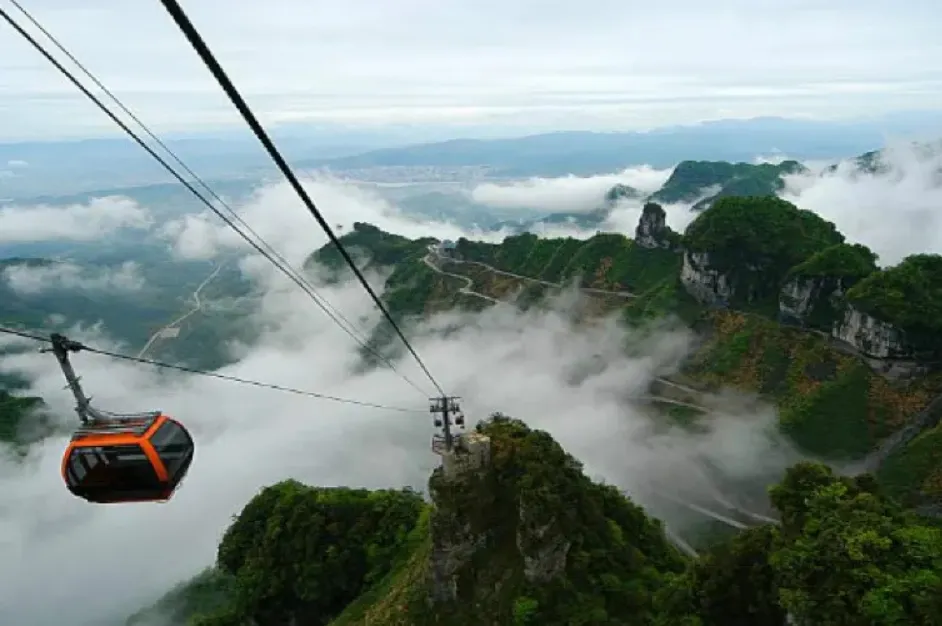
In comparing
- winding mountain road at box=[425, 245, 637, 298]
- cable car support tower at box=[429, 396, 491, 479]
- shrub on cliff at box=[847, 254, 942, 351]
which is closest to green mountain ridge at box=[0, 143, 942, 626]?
shrub on cliff at box=[847, 254, 942, 351]

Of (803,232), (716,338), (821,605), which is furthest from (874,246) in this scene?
(821,605)

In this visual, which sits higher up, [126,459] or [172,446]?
[126,459]

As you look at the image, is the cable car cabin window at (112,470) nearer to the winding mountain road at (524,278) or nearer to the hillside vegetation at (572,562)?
the hillside vegetation at (572,562)

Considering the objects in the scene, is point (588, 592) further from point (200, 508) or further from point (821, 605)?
point (200, 508)

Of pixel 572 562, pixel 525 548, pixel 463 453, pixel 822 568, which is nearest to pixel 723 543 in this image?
pixel 822 568

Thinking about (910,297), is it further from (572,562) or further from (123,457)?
(123,457)

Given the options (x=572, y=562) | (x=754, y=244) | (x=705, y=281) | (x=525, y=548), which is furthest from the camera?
(x=705, y=281)

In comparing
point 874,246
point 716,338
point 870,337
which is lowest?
point 874,246
